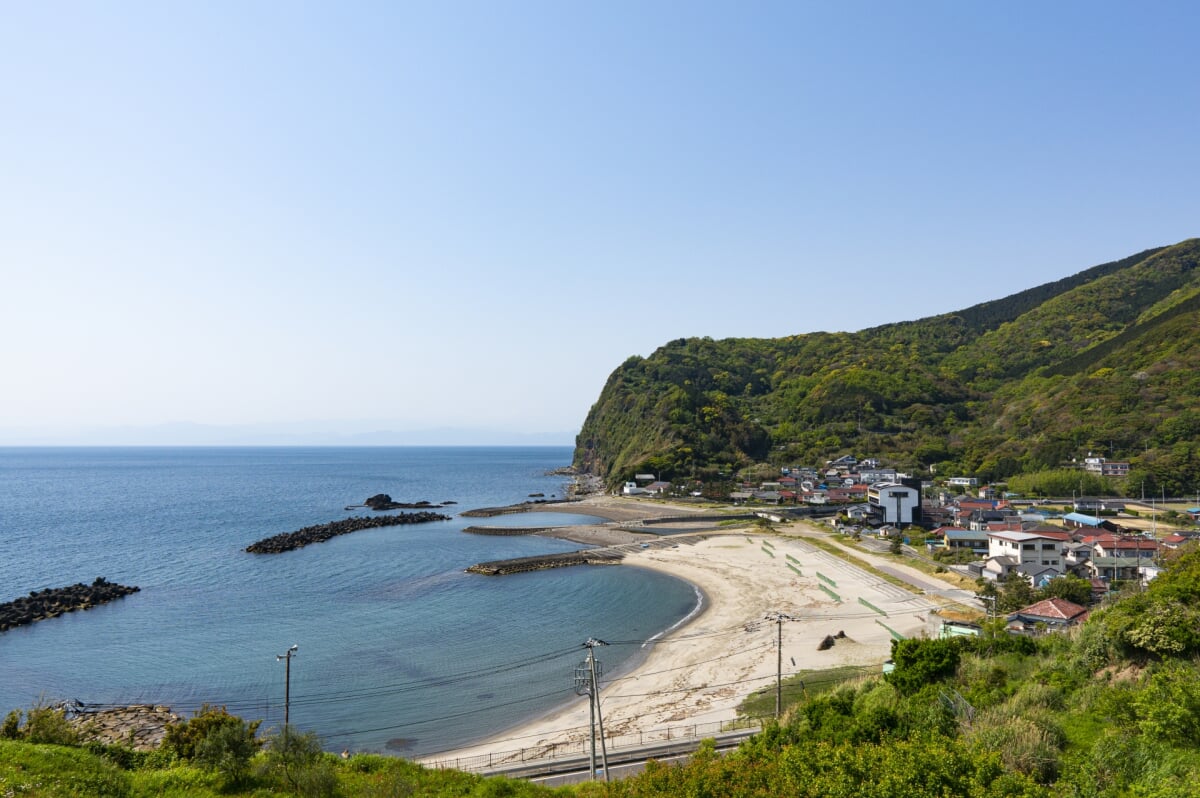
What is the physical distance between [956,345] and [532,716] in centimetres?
20166

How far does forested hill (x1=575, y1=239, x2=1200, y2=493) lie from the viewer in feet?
312

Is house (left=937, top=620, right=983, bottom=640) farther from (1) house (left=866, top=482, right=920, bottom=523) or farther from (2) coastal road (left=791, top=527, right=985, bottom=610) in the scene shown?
(1) house (left=866, top=482, right=920, bottom=523)

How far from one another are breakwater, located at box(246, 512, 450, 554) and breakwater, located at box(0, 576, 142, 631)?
1584cm

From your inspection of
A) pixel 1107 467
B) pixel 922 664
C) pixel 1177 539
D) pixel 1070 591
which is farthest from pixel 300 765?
pixel 1107 467

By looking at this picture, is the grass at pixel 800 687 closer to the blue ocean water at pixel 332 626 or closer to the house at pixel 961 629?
the house at pixel 961 629

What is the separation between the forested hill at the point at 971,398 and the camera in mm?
95000

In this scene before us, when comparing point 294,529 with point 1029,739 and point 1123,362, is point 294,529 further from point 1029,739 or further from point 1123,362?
point 1123,362

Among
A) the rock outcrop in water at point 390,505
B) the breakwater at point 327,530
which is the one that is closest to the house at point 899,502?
the breakwater at point 327,530

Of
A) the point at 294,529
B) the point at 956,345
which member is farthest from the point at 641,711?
the point at 956,345

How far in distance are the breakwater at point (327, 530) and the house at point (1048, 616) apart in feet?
213

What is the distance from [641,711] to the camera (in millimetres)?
26844

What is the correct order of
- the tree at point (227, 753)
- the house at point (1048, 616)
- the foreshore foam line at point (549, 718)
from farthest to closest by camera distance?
the house at point (1048, 616), the foreshore foam line at point (549, 718), the tree at point (227, 753)

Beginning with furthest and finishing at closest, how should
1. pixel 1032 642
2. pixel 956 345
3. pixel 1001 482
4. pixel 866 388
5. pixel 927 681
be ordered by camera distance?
pixel 956 345, pixel 866 388, pixel 1001 482, pixel 1032 642, pixel 927 681

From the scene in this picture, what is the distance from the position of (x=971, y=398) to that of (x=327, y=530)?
143906mm
